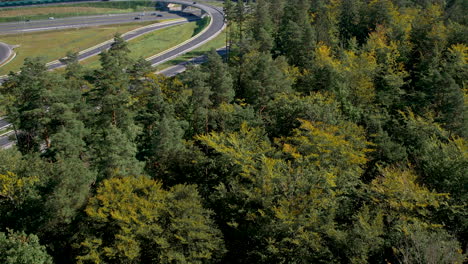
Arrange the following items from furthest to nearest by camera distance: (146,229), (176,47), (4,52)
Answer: (4,52) → (176,47) → (146,229)

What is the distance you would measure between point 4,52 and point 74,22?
4330 centimetres

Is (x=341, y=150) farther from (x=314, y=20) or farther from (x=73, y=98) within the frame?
(x=314, y=20)

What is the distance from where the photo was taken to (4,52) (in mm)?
112688

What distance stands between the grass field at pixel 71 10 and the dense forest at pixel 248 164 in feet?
381

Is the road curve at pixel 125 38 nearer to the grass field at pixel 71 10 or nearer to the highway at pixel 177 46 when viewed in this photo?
the highway at pixel 177 46

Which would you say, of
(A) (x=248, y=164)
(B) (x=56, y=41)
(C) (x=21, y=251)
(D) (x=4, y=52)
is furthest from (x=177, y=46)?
(C) (x=21, y=251)

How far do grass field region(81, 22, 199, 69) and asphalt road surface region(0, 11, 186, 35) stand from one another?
69.4 ft

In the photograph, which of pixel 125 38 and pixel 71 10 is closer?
pixel 125 38

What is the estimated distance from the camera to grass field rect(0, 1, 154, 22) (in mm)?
159800

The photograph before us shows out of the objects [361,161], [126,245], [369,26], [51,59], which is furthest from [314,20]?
[51,59]

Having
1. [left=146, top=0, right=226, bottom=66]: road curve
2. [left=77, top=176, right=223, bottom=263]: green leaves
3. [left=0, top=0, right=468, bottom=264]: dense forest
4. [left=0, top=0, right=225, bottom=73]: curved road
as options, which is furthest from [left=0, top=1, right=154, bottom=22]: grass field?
[left=77, top=176, right=223, bottom=263]: green leaves

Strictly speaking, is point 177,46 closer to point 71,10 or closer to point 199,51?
point 199,51

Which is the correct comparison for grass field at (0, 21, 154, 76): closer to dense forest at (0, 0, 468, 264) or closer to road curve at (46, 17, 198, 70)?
road curve at (46, 17, 198, 70)

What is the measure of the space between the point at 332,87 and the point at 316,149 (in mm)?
20297
